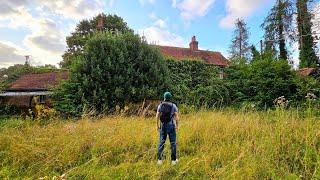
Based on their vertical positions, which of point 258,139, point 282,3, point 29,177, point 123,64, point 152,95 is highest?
point 282,3

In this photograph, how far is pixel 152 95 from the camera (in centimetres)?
1919

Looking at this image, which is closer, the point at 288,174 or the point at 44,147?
the point at 288,174

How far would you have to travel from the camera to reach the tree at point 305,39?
33344 millimetres

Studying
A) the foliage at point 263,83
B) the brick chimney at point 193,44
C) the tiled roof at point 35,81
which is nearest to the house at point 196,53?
the brick chimney at point 193,44

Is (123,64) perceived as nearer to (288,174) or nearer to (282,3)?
(288,174)

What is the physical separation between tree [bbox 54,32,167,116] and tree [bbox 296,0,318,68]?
18.9 meters

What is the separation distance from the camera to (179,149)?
29.8 feet

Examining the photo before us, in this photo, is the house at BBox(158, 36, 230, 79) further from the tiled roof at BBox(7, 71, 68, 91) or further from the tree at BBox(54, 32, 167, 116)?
the tree at BBox(54, 32, 167, 116)

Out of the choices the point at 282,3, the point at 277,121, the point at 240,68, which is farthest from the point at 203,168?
the point at 282,3

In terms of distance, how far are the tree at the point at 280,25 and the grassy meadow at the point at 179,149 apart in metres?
29.2

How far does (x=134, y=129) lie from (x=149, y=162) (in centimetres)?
231

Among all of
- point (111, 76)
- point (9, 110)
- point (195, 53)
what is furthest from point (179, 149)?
point (195, 53)

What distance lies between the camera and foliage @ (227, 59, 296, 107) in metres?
21.5

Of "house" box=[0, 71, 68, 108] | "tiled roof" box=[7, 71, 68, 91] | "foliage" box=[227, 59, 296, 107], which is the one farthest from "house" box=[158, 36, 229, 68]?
"foliage" box=[227, 59, 296, 107]
